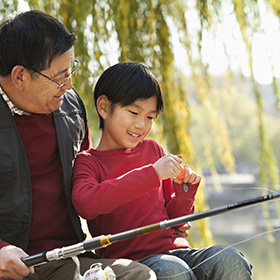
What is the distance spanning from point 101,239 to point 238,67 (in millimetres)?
1484

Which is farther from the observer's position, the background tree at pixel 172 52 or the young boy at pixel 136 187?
the background tree at pixel 172 52

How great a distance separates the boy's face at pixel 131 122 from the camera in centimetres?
167

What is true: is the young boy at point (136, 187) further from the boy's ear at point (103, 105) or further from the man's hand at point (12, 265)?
the man's hand at point (12, 265)

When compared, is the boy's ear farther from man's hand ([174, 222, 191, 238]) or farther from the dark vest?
man's hand ([174, 222, 191, 238])

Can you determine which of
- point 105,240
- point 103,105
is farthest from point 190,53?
point 105,240

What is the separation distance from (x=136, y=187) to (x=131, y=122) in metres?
0.24

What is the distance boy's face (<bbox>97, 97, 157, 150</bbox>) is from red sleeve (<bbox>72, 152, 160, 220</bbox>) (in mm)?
174

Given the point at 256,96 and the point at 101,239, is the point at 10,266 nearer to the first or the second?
the point at 101,239

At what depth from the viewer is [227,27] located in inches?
99.7

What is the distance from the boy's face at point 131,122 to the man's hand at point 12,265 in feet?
1.57

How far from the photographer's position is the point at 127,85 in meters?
1.68

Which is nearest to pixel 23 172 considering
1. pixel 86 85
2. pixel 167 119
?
pixel 86 85

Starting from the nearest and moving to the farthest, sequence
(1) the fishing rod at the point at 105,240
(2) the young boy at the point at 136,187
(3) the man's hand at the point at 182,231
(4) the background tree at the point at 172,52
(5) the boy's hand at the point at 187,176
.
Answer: (1) the fishing rod at the point at 105,240 → (2) the young boy at the point at 136,187 → (5) the boy's hand at the point at 187,176 → (3) the man's hand at the point at 182,231 → (4) the background tree at the point at 172,52

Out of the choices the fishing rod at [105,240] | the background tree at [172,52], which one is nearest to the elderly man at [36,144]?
the fishing rod at [105,240]
